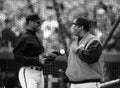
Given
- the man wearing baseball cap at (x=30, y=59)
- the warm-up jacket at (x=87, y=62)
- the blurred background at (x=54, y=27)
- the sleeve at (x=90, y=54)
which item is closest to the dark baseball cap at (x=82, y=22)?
the warm-up jacket at (x=87, y=62)

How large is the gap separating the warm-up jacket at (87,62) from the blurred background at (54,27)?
75.3 inches

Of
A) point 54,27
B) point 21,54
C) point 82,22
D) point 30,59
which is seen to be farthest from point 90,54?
point 54,27

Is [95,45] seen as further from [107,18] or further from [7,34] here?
[107,18]

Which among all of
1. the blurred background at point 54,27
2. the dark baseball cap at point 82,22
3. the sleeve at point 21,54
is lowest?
the blurred background at point 54,27

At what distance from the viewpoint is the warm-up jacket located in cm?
524

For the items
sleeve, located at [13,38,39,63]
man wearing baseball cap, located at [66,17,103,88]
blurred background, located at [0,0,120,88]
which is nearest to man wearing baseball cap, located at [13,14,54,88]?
sleeve, located at [13,38,39,63]

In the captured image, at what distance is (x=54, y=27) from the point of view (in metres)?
9.92

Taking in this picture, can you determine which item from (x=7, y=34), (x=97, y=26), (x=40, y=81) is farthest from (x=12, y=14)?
(x=40, y=81)

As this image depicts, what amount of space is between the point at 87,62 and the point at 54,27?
472 centimetres

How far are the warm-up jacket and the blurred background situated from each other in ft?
6.27

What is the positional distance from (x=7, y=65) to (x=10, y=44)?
1.07 metres

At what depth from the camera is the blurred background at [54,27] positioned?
26.4 ft

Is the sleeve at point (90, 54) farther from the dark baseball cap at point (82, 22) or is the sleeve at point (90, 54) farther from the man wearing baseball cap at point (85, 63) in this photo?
the dark baseball cap at point (82, 22)

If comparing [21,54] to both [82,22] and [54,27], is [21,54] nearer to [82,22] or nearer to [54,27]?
[82,22]
